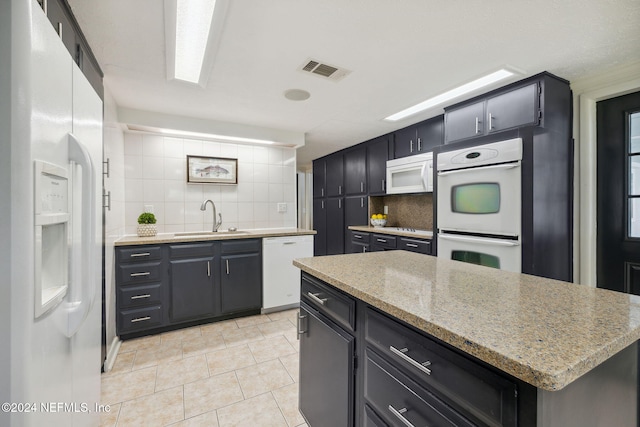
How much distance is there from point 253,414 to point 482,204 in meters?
2.28

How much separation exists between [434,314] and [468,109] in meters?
2.50

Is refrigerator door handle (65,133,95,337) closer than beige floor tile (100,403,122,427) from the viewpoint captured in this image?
Yes

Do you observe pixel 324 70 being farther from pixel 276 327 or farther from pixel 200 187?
pixel 276 327

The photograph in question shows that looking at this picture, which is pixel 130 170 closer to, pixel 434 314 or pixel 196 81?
pixel 196 81

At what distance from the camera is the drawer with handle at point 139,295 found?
243 centimetres

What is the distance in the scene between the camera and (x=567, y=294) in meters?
0.95

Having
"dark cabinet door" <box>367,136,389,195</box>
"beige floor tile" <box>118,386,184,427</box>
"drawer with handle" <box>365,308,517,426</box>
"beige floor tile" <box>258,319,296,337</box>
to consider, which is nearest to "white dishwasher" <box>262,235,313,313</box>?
"beige floor tile" <box>258,319,296,337</box>

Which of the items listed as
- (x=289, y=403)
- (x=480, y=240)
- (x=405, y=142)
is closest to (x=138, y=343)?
(x=289, y=403)

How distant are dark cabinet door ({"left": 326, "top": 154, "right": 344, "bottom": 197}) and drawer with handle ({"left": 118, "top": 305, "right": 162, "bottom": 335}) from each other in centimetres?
330

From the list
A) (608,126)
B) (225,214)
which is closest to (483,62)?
(608,126)

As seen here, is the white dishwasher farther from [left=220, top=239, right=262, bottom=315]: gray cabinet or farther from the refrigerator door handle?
the refrigerator door handle

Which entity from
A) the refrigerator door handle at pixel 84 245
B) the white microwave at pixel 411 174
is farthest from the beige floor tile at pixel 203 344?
the white microwave at pixel 411 174

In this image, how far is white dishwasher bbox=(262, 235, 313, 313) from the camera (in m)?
3.05

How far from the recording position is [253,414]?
5.24 feet
